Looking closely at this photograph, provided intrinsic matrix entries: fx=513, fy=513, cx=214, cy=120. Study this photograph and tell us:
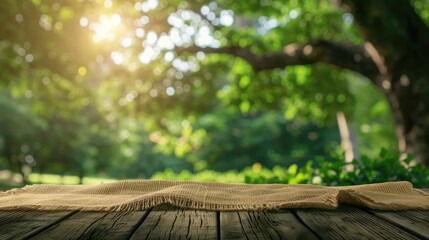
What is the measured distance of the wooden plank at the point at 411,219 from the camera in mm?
2211

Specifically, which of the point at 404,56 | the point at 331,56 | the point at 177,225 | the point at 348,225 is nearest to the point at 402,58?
the point at 404,56

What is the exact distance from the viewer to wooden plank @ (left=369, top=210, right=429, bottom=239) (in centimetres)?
221

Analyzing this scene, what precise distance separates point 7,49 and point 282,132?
22872 millimetres

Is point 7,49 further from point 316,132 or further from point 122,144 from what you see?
point 316,132

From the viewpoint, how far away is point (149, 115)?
15750mm

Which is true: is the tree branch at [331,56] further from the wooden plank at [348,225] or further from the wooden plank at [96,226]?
the wooden plank at [96,226]

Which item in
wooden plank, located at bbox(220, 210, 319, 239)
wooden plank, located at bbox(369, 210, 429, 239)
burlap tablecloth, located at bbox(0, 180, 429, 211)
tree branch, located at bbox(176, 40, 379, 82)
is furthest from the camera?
tree branch, located at bbox(176, 40, 379, 82)

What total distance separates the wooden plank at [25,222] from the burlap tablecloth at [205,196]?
0.32ft

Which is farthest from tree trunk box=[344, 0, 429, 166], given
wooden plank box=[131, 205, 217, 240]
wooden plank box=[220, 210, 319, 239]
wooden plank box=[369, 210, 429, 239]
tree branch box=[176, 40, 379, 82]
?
wooden plank box=[131, 205, 217, 240]

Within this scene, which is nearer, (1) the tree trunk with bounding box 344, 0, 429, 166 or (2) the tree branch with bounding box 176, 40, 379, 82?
(1) the tree trunk with bounding box 344, 0, 429, 166

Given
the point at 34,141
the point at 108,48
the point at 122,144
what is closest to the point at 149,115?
the point at 108,48

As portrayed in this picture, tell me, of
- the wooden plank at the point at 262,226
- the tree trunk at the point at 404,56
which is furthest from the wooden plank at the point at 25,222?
the tree trunk at the point at 404,56

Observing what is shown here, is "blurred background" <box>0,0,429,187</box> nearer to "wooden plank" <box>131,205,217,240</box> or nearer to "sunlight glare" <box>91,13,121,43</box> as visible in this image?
"sunlight glare" <box>91,13,121,43</box>

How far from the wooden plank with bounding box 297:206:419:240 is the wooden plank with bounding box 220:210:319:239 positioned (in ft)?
0.21
